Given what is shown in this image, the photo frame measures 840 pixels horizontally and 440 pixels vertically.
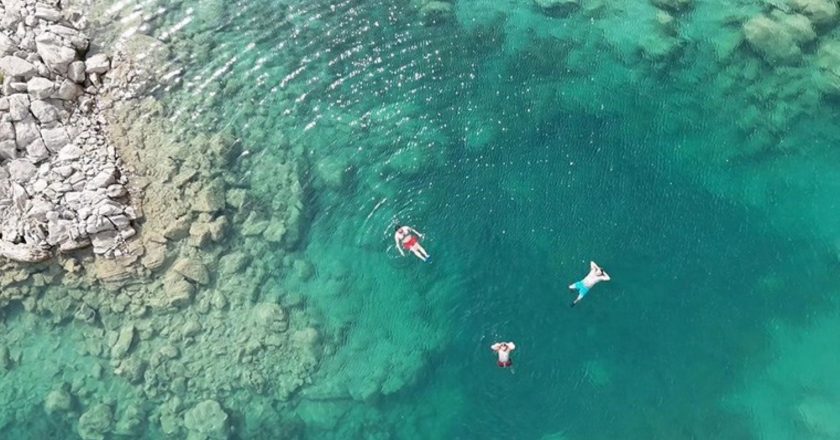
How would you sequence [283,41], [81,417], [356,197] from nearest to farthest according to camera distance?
1. [81,417]
2. [356,197]
3. [283,41]

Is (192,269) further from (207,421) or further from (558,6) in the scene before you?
(558,6)

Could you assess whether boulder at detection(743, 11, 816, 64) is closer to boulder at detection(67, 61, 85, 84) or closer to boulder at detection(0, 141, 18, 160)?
boulder at detection(67, 61, 85, 84)

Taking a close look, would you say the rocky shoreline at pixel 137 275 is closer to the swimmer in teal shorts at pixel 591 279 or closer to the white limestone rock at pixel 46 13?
the white limestone rock at pixel 46 13

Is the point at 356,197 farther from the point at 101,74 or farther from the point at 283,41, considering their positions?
the point at 101,74

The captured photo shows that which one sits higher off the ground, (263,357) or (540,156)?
(540,156)

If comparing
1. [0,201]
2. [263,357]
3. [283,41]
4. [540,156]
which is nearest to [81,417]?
[263,357]

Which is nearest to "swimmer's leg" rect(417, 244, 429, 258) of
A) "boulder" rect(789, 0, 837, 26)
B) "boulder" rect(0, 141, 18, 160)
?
"boulder" rect(0, 141, 18, 160)
